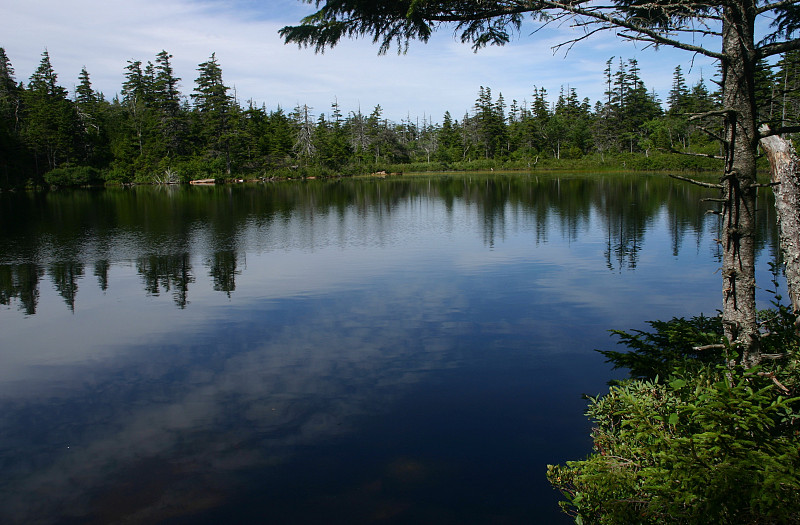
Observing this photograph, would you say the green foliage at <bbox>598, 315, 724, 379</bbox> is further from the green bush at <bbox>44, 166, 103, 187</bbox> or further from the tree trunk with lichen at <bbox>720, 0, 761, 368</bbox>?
the green bush at <bbox>44, 166, 103, 187</bbox>

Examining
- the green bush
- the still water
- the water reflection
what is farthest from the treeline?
the still water

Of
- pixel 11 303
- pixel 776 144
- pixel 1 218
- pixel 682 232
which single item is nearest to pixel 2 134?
pixel 1 218

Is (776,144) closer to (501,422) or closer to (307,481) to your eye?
(501,422)

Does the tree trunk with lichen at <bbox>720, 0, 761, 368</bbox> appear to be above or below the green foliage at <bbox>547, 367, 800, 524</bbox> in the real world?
above

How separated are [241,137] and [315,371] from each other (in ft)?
224

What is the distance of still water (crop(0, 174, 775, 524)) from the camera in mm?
5480

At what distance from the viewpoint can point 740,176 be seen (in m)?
4.54

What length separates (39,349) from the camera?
9586 millimetres

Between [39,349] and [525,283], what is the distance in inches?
388

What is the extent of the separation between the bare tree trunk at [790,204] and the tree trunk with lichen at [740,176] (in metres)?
1.48

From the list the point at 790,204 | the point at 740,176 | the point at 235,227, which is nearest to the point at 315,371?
the point at 740,176

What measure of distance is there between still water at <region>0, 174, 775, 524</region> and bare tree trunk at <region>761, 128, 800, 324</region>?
8.66 ft

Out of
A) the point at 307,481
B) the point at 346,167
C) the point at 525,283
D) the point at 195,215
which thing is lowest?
the point at 307,481

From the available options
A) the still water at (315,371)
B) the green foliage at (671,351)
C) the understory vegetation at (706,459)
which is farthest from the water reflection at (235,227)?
the understory vegetation at (706,459)
